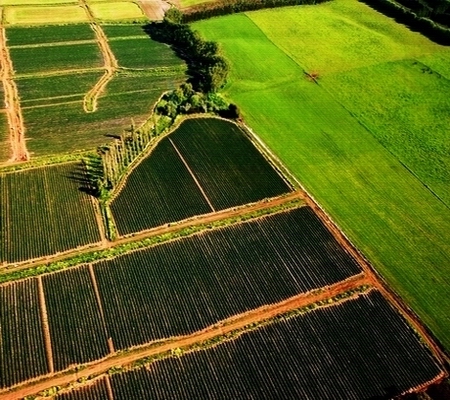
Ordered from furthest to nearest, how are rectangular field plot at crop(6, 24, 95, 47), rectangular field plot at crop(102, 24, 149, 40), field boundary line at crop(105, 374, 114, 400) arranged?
rectangular field plot at crop(102, 24, 149, 40)
rectangular field plot at crop(6, 24, 95, 47)
field boundary line at crop(105, 374, 114, 400)

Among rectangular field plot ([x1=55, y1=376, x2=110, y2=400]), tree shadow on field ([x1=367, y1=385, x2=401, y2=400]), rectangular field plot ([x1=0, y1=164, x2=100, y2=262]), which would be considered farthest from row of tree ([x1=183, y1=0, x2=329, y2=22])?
tree shadow on field ([x1=367, y1=385, x2=401, y2=400])

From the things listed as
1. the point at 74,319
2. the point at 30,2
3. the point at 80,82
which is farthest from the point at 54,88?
the point at 74,319

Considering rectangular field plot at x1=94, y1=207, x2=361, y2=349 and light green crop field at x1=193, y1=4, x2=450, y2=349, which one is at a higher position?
light green crop field at x1=193, y1=4, x2=450, y2=349

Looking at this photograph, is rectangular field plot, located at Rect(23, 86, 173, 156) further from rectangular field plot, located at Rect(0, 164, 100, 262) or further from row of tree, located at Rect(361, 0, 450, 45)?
row of tree, located at Rect(361, 0, 450, 45)

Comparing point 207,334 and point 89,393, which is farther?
point 207,334

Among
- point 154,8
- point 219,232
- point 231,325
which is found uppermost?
point 154,8

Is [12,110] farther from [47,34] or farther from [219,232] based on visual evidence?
[219,232]
